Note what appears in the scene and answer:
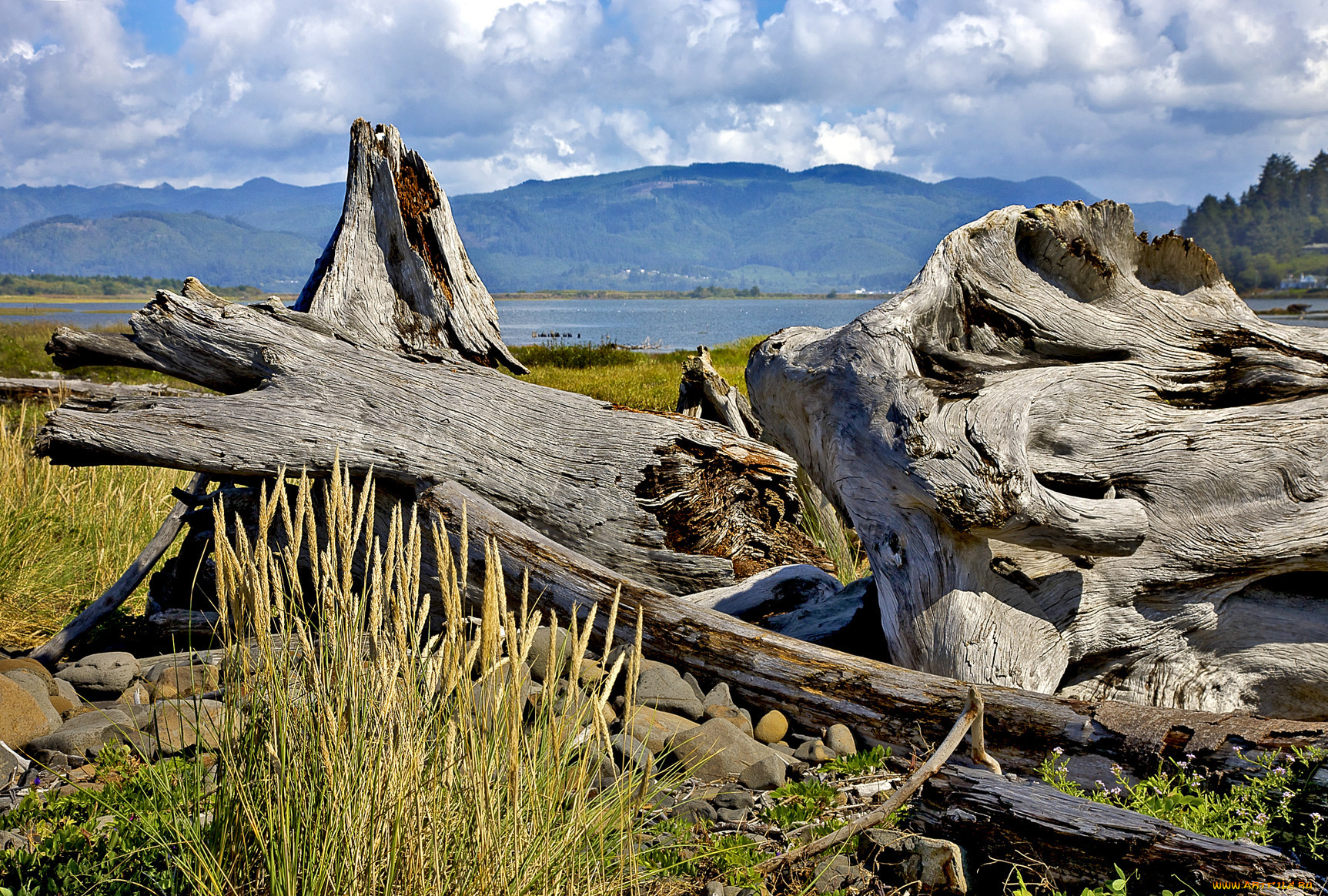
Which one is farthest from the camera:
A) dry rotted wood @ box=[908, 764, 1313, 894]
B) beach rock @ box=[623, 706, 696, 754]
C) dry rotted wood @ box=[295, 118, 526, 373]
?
dry rotted wood @ box=[295, 118, 526, 373]

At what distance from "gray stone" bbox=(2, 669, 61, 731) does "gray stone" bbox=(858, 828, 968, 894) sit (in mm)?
3941

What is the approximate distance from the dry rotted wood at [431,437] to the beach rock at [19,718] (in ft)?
5.27

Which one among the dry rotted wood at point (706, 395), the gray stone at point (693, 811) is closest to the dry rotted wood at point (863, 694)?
the gray stone at point (693, 811)

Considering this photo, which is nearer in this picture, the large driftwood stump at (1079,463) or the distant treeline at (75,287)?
the large driftwood stump at (1079,463)

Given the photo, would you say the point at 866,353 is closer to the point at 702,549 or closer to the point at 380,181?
the point at 702,549

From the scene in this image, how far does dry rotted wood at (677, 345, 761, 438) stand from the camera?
874cm

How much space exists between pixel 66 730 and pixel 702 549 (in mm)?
3739

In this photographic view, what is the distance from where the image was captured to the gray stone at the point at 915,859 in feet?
9.76

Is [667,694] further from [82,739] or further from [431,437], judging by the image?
[82,739]

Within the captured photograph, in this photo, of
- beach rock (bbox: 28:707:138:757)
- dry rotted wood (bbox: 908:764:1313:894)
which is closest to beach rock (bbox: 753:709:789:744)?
dry rotted wood (bbox: 908:764:1313:894)

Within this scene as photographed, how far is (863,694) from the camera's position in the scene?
→ 4344mm

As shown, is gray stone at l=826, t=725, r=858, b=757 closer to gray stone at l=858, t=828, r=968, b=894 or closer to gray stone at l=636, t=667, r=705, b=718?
gray stone at l=636, t=667, r=705, b=718

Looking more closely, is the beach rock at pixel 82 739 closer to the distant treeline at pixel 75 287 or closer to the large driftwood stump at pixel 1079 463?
the large driftwood stump at pixel 1079 463

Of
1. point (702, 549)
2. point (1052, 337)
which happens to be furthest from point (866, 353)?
point (702, 549)
